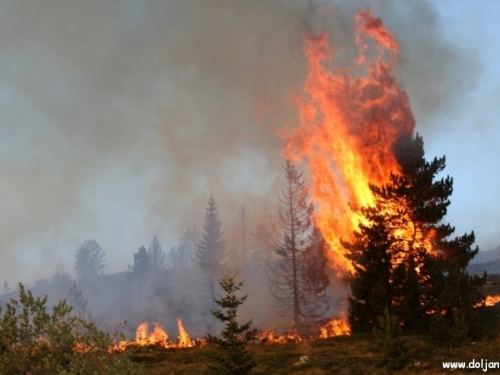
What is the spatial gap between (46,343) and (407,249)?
85.0 feet

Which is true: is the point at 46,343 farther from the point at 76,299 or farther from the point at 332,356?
the point at 76,299

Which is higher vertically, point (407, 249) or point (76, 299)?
point (407, 249)

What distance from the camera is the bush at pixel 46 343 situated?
28.1 feet

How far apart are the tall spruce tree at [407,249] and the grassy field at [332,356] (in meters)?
2.39

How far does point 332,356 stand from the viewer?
819 inches

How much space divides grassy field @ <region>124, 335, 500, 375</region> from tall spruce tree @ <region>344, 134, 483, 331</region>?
239cm

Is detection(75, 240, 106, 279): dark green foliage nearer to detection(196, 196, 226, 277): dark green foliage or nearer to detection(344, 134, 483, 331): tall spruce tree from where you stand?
detection(196, 196, 226, 277): dark green foliage

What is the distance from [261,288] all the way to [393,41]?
46157mm

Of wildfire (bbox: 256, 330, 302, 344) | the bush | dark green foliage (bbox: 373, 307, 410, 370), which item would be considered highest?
the bush

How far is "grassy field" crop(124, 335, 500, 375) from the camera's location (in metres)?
17.4

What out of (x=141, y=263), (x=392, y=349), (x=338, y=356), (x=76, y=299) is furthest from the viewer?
(x=141, y=263)

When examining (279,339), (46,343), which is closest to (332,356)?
(279,339)

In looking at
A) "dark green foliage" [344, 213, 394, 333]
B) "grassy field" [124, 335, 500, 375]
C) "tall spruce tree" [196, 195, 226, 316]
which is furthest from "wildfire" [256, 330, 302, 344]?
"tall spruce tree" [196, 195, 226, 316]

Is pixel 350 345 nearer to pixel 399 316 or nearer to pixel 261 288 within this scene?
pixel 399 316
